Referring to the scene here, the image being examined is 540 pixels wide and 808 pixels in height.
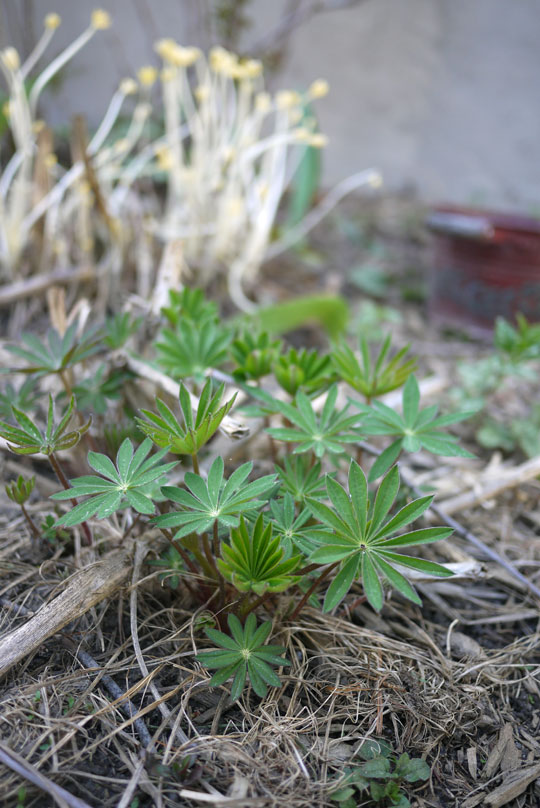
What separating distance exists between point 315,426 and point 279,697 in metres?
0.41

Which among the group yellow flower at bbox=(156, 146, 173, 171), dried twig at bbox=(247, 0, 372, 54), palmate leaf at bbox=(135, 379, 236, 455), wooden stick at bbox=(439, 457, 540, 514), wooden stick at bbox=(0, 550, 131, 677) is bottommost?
wooden stick at bbox=(439, 457, 540, 514)

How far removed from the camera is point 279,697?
841mm

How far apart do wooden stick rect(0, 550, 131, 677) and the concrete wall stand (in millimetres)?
3314

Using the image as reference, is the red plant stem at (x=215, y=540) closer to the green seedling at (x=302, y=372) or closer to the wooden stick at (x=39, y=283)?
the green seedling at (x=302, y=372)

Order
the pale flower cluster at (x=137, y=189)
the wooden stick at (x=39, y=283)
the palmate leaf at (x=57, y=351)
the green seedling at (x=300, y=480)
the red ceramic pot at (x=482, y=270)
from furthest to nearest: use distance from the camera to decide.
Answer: the red ceramic pot at (x=482, y=270), the pale flower cluster at (x=137, y=189), the wooden stick at (x=39, y=283), the palmate leaf at (x=57, y=351), the green seedling at (x=300, y=480)

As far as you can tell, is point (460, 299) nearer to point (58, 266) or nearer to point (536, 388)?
point (536, 388)

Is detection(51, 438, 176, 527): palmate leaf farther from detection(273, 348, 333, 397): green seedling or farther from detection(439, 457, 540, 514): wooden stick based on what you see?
detection(439, 457, 540, 514): wooden stick

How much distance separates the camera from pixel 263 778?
0.74 metres

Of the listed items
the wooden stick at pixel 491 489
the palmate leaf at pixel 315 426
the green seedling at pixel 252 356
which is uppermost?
the green seedling at pixel 252 356

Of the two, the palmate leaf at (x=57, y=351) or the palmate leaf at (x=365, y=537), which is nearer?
the palmate leaf at (x=365, y=537)

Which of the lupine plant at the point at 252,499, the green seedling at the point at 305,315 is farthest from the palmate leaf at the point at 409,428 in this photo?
the green seedling at the point at 305,315

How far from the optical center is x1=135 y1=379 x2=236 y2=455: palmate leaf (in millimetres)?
824

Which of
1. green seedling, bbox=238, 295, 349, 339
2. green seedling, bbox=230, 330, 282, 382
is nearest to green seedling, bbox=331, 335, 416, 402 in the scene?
green seedling, bbox=230, 330, 282, 382

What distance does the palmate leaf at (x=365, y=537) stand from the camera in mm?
768
